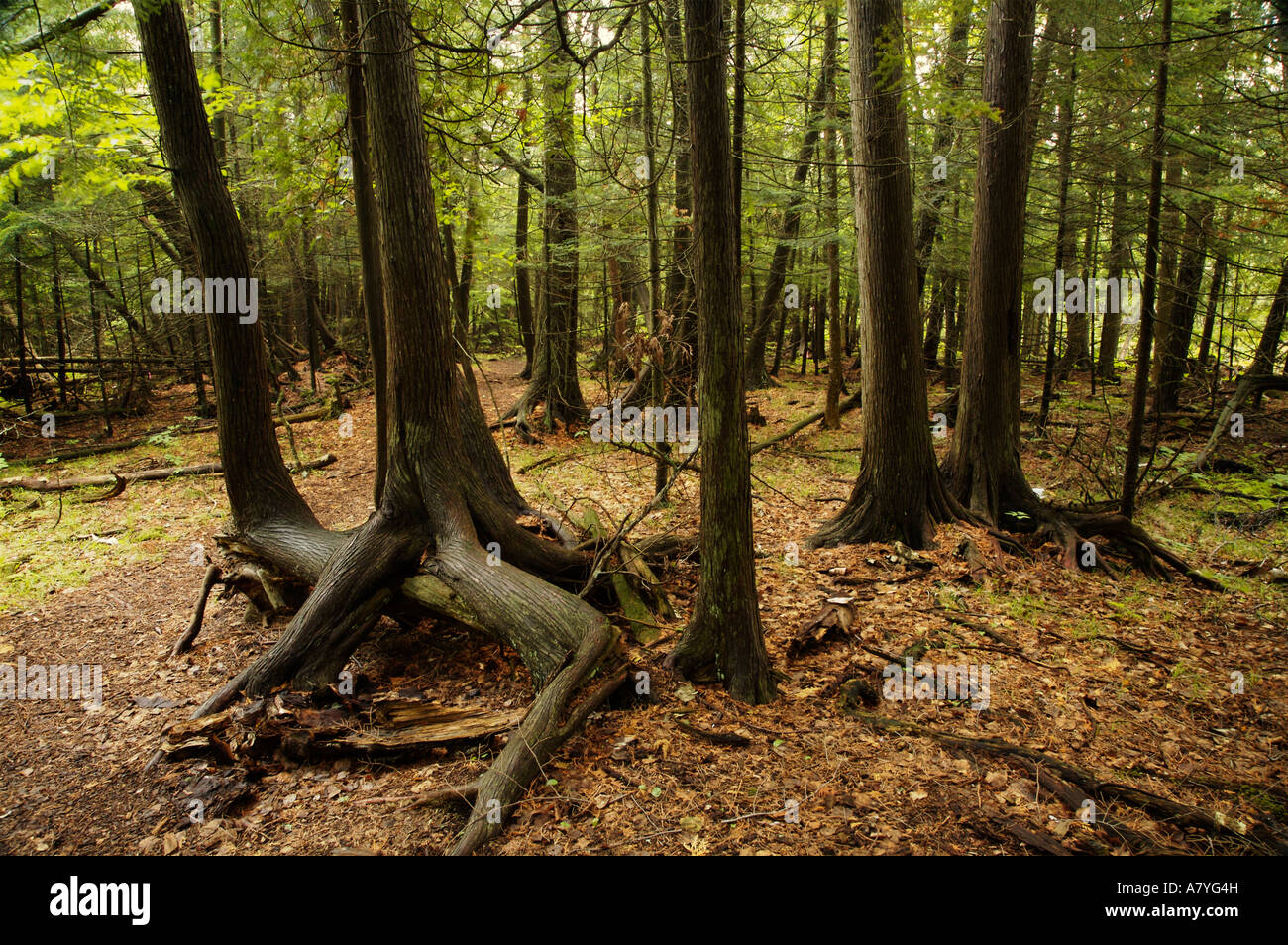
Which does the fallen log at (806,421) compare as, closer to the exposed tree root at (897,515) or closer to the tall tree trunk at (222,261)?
the exposed tree root at (897,515)

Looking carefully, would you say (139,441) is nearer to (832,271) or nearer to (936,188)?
(832,271)

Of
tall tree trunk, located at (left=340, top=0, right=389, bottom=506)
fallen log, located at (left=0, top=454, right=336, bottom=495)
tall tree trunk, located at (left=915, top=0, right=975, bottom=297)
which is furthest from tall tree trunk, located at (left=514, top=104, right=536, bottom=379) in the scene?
tall tree trunk, located at (left=340, top=0, right=389, bottom=506)

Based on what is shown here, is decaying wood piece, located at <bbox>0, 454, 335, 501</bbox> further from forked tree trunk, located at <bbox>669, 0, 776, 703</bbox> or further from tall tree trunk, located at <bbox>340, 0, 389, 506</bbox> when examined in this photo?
forked tree trunk, located at <bbox>669, 0, 776, 703</bbox>

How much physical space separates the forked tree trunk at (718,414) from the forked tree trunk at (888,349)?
3.53m

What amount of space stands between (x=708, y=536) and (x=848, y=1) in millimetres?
6820

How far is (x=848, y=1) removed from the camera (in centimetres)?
746

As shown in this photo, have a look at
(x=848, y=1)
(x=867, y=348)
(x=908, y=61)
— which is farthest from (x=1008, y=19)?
(x=867, y=348)

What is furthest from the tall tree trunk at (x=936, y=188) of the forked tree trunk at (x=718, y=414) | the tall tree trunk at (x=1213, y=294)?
the forked tree trunk at (x=718, y=414)

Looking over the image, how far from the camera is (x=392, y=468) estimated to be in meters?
5.96

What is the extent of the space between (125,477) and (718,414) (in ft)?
38.7

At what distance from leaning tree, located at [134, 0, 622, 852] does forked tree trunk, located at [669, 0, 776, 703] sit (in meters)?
0.81

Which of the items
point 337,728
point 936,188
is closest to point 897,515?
point 337,728

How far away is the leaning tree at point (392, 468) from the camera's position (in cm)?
505
